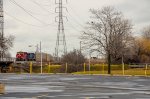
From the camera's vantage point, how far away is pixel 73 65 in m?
86.2

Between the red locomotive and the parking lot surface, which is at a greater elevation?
the red locomotive

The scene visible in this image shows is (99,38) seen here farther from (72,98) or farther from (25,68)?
(72,98)

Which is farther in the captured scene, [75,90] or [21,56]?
[21,56]

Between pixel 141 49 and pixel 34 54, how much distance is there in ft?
97.3

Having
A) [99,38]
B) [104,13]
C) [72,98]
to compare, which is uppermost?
[104,13]

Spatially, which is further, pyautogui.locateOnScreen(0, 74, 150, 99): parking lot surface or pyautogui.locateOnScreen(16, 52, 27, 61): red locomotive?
pyautogui.locateOnScreen(16, 52, 27, 61): red locomotive

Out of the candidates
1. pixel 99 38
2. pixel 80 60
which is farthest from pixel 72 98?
pixel 80 60

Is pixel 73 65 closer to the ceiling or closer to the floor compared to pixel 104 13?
closer to the floor

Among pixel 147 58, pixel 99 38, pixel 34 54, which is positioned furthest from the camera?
pixel 34 54

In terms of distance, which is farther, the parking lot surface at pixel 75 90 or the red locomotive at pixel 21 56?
the red locomotive at pixel 21 56

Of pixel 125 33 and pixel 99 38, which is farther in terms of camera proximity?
pixel 125 33

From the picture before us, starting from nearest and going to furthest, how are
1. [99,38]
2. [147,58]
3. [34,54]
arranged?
[99,38], [147,58], [34,54]

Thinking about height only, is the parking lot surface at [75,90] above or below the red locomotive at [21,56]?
below

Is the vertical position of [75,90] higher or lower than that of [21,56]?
lower
